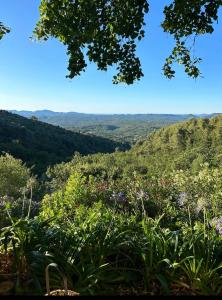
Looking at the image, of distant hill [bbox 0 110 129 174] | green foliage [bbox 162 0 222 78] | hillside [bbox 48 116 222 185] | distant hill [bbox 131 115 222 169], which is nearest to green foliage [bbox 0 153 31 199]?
green foliage [bbox 162 0 222 78]

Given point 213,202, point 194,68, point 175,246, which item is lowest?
point 213,202

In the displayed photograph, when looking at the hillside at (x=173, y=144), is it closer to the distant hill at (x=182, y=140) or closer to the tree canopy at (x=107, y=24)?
the distant hill at (x=182, y=140)

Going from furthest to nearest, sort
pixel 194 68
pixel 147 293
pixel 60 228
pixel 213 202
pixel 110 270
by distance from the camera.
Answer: pixel 213 202 → pixel 194 68 → pixel 60 228 → pixel 110 270 → pixel 147 293

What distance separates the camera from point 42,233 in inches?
141

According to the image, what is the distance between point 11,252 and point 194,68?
14.2ft

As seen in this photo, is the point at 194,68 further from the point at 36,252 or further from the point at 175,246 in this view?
the point at 36,252

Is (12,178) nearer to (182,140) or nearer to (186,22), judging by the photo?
(186,22)

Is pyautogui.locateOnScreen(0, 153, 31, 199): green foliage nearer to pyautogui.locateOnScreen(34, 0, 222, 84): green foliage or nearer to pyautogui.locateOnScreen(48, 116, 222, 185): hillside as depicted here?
pyautogui.locateOnScreen(34, 0, 222, 84): green foliage

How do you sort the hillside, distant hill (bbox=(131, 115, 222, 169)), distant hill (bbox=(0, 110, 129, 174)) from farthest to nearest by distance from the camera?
distant hill (bbox=(0, 110, 129, 174)), distant hill (bbox=(131, 115, 222, 169)), the hillside

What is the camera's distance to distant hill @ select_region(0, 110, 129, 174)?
81125 mm

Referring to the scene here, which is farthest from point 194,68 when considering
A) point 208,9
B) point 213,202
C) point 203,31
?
point 213,202

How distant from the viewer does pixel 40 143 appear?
97.6m

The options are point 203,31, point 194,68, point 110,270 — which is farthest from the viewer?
point 194,68

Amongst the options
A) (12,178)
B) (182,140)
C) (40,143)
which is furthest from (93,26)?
(40,143)
